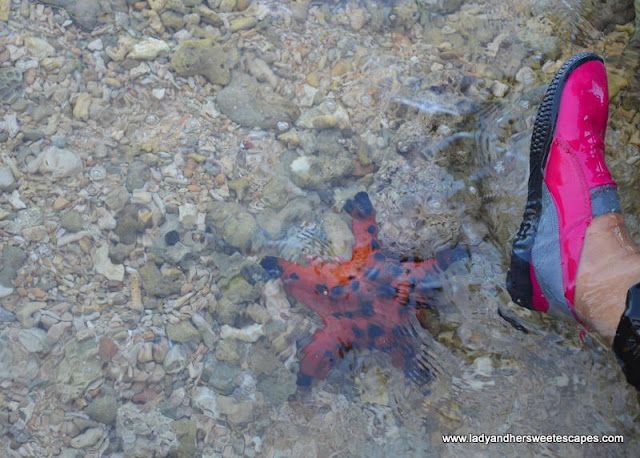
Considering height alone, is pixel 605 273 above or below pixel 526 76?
below

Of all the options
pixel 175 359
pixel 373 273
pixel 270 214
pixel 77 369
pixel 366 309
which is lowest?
pixel 77 369

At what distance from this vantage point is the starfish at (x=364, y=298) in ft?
9.98

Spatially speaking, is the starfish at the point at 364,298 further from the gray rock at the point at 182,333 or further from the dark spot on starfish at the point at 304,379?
the gray rock at the point at 182,333

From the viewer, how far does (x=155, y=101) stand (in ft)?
13.2

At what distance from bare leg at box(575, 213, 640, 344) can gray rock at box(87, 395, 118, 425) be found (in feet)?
9.84

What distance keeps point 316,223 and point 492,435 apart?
1859 mm

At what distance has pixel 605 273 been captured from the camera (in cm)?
240

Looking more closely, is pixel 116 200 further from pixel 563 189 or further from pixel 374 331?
pixel 563 189

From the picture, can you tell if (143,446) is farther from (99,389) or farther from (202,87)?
(202,87)

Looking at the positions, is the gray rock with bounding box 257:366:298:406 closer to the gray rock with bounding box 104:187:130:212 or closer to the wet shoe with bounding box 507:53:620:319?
the wet shoe with bounding box 507:53:620:319

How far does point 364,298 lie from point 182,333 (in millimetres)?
1394

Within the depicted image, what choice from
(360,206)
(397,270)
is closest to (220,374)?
(397,270)

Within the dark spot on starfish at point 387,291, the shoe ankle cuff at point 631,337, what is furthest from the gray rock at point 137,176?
the shoe ankle cuff at point 631,337

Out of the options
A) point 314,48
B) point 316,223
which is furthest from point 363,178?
point 314,48
